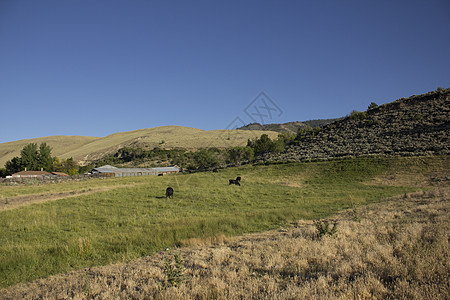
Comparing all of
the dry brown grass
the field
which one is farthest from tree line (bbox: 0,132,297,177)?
the dry brown grass

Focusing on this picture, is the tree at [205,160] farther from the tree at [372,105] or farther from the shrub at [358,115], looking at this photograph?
the tree at [372,105]

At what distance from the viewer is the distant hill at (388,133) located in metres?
48.5

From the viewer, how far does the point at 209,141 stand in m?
134

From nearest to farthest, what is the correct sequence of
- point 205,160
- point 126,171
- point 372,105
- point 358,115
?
point 358,115 → point 126,171 → point 372,105 → point 205,160

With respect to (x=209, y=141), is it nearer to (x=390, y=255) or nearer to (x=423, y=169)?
(x=423, y=169)

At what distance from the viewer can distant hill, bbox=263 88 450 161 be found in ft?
159

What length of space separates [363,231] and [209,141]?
126 meters

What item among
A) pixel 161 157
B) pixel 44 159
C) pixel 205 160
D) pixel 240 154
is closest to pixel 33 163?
pixel 44 159

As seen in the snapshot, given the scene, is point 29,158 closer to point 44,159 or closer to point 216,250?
point 44,159

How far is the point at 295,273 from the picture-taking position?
228 inches

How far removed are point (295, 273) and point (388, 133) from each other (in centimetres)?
6388

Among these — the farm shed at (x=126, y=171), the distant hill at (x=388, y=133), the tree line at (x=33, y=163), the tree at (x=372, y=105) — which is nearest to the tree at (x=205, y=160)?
the farm shed at (x=126, y=171)

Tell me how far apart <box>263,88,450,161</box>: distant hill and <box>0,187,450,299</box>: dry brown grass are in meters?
46.0

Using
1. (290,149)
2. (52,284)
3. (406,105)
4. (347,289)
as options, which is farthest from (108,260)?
(406,105)
